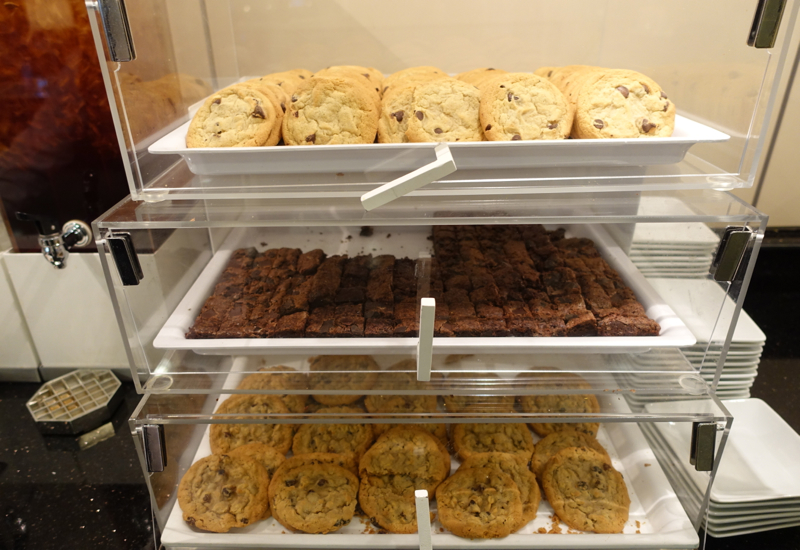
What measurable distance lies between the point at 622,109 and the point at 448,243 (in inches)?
17.1

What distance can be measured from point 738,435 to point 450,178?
3.68ft

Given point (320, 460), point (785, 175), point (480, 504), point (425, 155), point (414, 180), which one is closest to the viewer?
point (414, 180)

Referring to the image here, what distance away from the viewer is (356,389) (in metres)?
1.05

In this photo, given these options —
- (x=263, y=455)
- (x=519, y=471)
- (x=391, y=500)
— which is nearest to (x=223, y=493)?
(x=263, y=455)

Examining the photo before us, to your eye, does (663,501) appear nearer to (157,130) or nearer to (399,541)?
(399,541)

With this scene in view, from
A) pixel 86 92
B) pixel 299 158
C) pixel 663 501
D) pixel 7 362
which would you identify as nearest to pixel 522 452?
pixel 663 501

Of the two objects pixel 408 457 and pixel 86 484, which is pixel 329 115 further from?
pixel 86 484

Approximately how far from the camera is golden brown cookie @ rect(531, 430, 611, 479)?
48.2 inches

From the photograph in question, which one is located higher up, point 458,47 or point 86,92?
point 458,47

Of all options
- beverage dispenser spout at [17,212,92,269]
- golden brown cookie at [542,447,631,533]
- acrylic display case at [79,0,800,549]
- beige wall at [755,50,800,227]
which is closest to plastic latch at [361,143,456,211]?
acrylic display case at [79,0,800,549]

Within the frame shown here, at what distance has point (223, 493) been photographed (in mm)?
1154

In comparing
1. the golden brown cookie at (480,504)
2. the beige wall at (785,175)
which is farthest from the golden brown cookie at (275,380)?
the beige wall at (785,175)

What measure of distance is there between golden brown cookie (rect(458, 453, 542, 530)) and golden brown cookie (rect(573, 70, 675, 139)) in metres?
0.72

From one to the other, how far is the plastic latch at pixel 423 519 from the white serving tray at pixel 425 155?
565 millimetres
